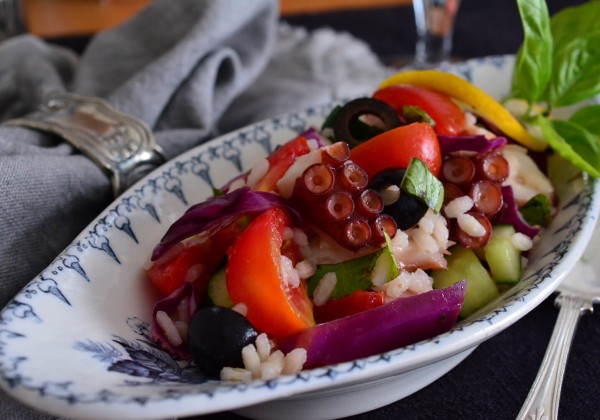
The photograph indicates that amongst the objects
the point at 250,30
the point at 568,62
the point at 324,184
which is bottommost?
the point at 250,30

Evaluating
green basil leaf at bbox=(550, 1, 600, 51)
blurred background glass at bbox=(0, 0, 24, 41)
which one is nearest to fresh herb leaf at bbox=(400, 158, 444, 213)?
green basil leaf at bbox=(550, 1, 600, 51)

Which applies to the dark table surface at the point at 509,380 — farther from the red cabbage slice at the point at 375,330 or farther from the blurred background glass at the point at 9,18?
the blurred background glass at the point at 9,18

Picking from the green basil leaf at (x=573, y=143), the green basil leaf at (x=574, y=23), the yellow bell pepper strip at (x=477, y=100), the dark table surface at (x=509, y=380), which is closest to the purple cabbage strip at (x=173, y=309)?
the dark table surface at (x=509, y=380)

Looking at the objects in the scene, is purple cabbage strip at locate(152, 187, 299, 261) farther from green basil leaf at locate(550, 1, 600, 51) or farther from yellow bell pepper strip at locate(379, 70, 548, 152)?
green basil leaf at locate(550, 1, 600, 51)

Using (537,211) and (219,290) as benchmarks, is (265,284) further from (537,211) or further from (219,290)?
(537,211)

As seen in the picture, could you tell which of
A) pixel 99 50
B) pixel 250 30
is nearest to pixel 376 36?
pixel 250 30

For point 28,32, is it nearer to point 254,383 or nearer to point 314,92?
point 314,92

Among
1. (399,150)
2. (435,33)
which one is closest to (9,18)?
(435,33)

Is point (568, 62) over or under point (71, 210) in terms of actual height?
over
